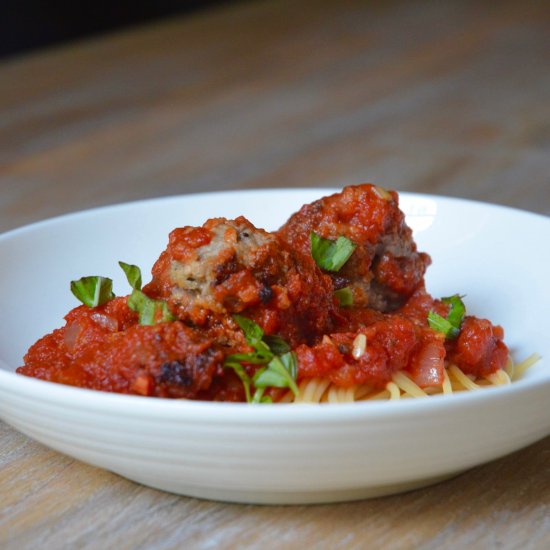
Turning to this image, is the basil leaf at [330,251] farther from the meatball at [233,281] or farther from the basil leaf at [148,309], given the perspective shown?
the basil leaf at [148,309]

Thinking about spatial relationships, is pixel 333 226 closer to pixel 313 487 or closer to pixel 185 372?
pixel 185 372

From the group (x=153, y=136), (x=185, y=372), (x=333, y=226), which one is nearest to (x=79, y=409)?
(x=185, y=372)

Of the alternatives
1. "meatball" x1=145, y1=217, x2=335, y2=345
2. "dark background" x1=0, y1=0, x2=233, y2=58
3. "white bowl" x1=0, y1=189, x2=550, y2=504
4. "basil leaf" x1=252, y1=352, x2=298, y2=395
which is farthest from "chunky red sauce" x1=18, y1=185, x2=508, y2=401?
"dark background" x1=0, y1=0, x2=233, y2=58

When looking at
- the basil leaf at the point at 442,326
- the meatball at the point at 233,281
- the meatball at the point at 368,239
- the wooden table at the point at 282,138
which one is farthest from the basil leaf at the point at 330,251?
the wooden table at the point at 282,138

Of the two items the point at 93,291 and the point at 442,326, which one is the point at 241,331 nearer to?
the point at 93,291

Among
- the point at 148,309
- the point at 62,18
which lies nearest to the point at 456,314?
the point at 148,309

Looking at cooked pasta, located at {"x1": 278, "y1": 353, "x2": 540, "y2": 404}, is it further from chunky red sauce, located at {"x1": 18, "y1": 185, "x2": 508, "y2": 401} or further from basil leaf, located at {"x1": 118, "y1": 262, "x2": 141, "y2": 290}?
basil leaf, located at {"x1": 118, "y1": 262, "x2": 141, "y2": 290}
